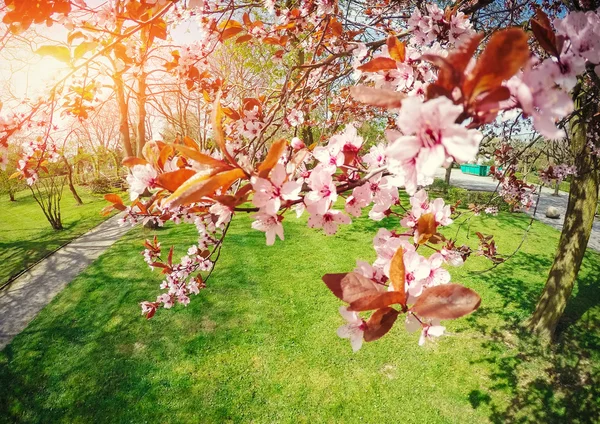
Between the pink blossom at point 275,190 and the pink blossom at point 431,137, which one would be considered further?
the pink blossom at point 275,190

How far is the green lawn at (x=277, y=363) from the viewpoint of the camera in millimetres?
3084

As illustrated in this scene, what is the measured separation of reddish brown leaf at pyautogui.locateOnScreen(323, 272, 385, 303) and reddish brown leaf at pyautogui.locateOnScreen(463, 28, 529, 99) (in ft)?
1.48

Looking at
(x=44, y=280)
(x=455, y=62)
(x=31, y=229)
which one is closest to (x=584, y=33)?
Answer: (x=455, y=62)

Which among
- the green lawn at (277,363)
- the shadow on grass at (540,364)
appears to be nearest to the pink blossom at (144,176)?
the green lawn at (277,363)

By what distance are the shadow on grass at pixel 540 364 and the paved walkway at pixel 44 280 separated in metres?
6.18

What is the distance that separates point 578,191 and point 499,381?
247 cm

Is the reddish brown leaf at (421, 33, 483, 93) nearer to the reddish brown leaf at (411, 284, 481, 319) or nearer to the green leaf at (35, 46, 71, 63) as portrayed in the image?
the reddish brown leaf at (411, 284, 481, 319)

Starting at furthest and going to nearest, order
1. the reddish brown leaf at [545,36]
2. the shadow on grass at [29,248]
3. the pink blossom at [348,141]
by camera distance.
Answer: the shadow on grass at [29,248]
the pink blossom at [348,141]
the reddish brown leaf at [545,36]

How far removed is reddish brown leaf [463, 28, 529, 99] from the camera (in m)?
0.40

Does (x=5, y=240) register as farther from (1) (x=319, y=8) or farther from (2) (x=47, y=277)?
(1) (x=319, y=8)

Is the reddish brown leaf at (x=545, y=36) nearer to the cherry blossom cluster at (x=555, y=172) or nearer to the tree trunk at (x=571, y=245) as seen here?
the tree trunk at (x=571, y=245)

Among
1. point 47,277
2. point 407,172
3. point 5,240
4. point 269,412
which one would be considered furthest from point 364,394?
point 5,240

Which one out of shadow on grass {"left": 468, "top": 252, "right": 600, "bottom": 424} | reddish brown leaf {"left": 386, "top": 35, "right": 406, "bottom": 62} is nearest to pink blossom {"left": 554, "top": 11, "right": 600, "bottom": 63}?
reddish brown leaf {"left": 386, "top": 35, "right": 406, "bottom": 62}

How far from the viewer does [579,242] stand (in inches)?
151
